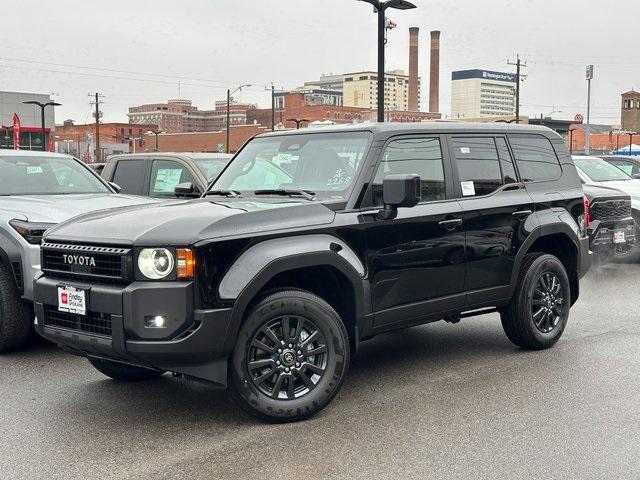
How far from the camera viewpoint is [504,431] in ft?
15.7

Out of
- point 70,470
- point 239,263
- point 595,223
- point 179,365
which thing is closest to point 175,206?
point 239,263

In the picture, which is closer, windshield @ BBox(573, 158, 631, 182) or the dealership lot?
the dealership lot

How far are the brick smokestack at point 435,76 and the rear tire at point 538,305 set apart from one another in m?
102

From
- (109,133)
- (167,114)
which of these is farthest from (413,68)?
(167,114)

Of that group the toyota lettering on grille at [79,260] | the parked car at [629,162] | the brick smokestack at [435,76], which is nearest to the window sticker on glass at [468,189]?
the toyota lettering on grille at [79,260]

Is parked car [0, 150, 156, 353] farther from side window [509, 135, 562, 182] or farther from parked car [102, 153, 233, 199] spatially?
side window [509, 135, 562, 182]

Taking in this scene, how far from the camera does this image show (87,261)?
4840 millimetres

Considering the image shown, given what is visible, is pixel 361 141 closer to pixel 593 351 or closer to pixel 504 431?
pixel 504 431

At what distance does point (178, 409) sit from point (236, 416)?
17.2 inches

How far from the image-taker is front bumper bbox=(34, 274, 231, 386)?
14.7 ft

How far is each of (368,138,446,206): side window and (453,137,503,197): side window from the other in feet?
0.72

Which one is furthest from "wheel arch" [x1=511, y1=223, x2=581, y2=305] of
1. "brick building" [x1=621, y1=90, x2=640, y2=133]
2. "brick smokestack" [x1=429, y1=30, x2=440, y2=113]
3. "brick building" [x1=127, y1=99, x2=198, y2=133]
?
"brick building" [x1=127, y1=99, x2=198, y2=133]

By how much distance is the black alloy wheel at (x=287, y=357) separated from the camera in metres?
4.85

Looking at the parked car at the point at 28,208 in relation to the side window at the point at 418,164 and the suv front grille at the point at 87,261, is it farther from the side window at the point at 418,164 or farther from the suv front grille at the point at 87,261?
the side window at the point at 418,164
